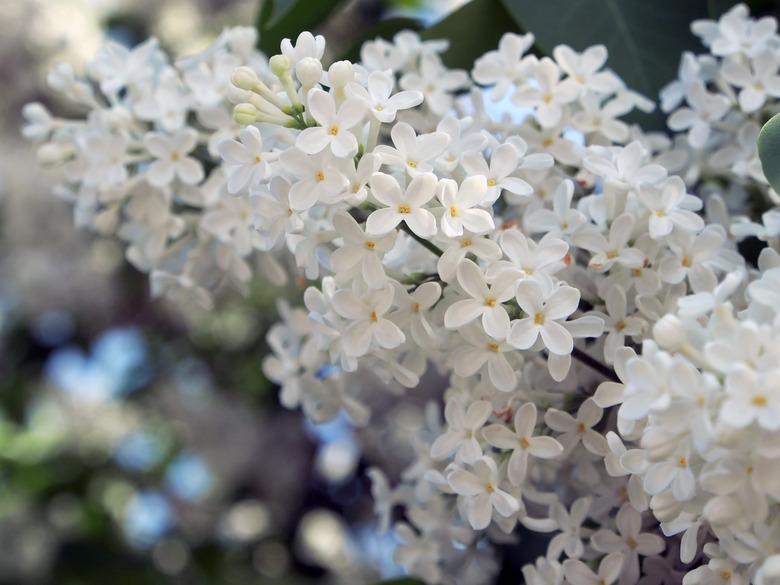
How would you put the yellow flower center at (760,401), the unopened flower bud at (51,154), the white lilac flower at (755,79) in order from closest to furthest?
the yellow flower center at (760,401), the white lilac flower at (755,79), the unopened flower bud at (51,154)

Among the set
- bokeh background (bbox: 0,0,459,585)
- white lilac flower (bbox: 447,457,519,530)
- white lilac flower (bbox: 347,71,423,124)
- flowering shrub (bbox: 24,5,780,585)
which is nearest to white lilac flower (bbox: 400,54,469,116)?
flowering shrub (bbox: 24,5,780,585)

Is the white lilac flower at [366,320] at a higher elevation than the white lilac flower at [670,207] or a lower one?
higher

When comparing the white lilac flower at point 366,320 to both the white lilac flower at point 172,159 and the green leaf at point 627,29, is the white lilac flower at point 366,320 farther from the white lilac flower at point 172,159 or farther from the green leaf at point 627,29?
the green leaf at point 627,29

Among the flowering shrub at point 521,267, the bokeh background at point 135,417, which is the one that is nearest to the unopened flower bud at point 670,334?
the flowering shrub at point 521,267

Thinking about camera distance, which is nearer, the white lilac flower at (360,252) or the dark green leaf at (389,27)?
the white lilac flower at (360,252)

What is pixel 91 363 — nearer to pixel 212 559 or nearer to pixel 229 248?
pixel 212 559

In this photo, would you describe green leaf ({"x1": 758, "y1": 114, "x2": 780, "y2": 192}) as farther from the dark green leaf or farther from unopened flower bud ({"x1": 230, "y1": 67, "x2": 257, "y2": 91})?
the dark green leaf

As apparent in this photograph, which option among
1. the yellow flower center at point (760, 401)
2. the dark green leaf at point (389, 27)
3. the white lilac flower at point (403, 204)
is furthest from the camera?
the dark green leaf at point (389, 27)
